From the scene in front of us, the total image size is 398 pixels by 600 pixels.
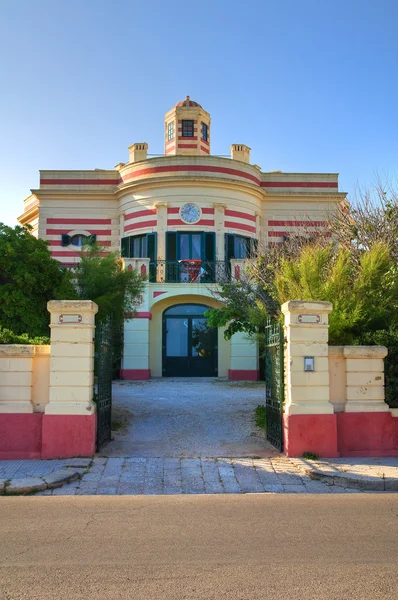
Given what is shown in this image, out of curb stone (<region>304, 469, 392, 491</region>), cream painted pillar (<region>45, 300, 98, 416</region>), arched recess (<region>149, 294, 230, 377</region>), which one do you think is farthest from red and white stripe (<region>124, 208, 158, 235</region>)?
curb stone (<region>304, 469, 392, 491</region>)

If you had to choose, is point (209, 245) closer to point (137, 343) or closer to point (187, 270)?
point (187, 270)

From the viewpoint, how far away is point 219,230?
2297 centimetres

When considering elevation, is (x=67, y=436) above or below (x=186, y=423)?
above


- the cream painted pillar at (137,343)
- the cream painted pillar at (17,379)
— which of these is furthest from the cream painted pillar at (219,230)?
the cream painted pillar at (17,379)

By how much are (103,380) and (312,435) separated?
3758 mm

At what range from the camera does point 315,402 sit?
9.45 m

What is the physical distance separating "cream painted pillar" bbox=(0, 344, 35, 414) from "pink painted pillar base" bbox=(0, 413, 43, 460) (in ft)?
0.49

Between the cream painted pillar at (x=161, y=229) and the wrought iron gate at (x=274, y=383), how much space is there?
39.6 feet

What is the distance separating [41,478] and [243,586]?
14.3 feet

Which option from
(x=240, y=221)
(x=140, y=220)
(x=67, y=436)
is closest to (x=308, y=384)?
(x=67, y=436)

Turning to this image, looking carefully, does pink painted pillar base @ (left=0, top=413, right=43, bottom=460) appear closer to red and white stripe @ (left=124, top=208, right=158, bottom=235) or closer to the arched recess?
the arched recess

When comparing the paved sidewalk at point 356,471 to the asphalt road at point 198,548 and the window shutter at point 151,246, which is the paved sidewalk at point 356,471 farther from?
the window shutter at point 151,246

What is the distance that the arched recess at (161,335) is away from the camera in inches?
858

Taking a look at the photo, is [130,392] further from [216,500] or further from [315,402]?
[216,500]
